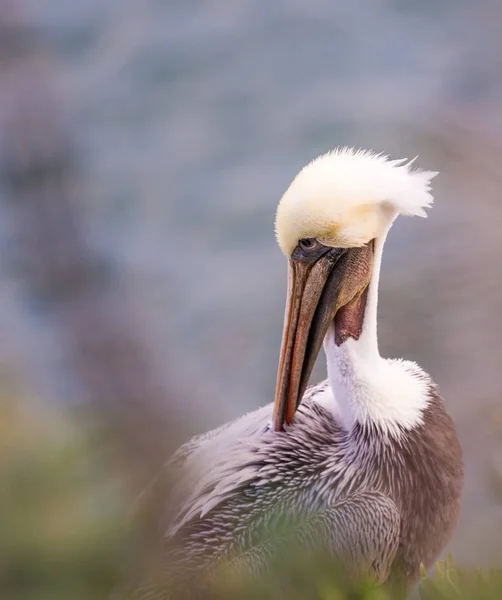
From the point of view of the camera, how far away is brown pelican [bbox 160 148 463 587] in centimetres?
128

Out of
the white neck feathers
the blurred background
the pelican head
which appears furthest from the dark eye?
the blurred background

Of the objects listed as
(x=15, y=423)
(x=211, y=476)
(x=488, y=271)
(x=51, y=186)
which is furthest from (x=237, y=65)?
(x=15, y=423)

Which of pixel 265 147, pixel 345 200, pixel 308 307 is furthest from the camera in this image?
pixel 265 147

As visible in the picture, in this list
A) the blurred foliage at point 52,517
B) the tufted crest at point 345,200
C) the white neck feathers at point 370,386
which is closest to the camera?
the blurred foliage at point 52,517

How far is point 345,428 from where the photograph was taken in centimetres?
140

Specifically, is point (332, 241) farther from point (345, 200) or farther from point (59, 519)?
point (59, 519)

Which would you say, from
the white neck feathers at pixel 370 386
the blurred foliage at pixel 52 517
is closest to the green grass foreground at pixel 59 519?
the blurred foliage at pixel 52 517

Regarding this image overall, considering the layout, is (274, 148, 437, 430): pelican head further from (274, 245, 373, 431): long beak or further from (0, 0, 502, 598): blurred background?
(0, 0, 502, 598): blurred background

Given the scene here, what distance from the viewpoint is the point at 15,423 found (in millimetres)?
257

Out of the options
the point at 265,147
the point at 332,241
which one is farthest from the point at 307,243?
the point at 265,147

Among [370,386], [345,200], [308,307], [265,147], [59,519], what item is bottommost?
[59,519]

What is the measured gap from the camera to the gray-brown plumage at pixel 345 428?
1278 mm

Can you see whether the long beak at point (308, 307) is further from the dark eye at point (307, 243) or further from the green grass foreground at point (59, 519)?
the green grass foreground at point (59, 519)

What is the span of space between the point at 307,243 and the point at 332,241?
0.14ft
